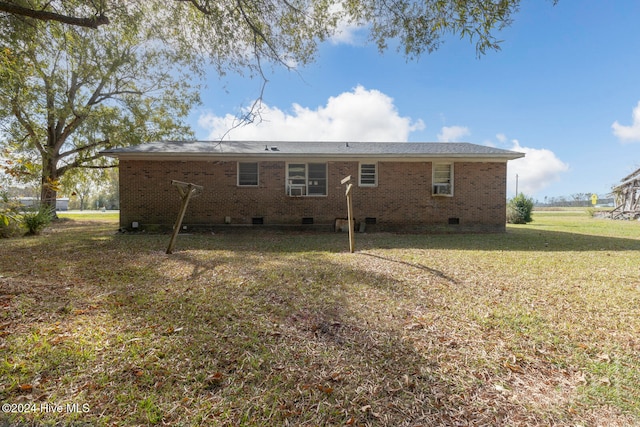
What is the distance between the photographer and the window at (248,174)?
12.2 m

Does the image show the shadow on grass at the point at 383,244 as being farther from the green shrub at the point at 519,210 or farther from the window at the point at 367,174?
the green shrub at the point at 519,210

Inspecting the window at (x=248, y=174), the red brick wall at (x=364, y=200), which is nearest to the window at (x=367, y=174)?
the red brick wall at (x=364, y=200)

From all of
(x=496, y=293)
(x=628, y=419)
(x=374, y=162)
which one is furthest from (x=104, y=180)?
(x=628, y=419)

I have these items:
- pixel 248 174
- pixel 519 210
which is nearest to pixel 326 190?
pixel 248 174

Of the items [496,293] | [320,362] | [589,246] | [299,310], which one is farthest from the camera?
[589,246]

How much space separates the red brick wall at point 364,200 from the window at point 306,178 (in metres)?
0.25

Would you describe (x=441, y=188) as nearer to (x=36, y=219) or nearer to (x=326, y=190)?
(x=326, y=190)

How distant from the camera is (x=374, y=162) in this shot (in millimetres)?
12258

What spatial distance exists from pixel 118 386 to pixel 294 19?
298 inches

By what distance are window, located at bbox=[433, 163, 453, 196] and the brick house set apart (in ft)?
0.14

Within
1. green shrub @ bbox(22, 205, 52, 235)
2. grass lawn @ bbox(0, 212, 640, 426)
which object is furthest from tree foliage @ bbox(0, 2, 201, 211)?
grass lawn @ bbox(0, 212, 640, 426)

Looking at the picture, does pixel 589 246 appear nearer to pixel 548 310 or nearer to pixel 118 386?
pixel 548 310

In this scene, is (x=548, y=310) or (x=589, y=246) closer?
(x=548, y=310)

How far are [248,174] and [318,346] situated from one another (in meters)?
10.1
